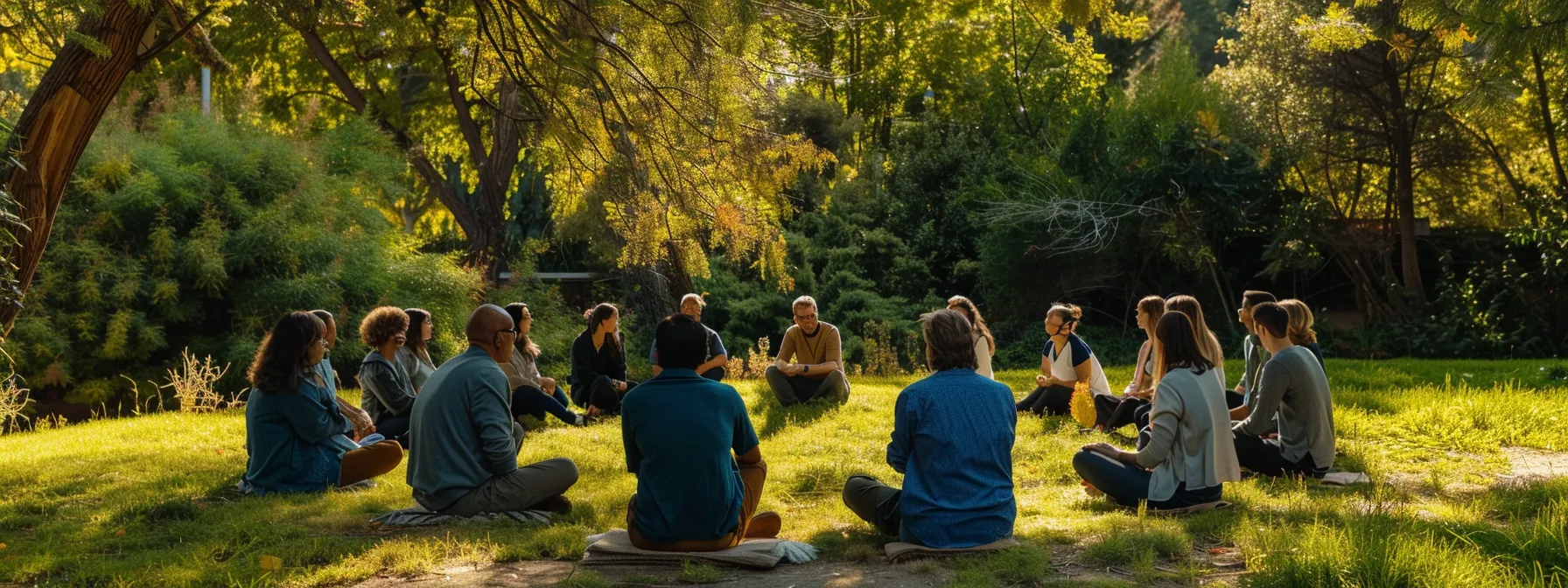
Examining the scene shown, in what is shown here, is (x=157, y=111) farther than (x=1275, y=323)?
Yes

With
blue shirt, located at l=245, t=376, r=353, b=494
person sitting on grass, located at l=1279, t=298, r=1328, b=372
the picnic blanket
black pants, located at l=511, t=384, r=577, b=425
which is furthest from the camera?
person sitting on grass, located at l=1279, t=298, r=1328, b=372

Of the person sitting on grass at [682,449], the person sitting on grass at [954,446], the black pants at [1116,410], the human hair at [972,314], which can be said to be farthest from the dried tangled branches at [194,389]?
the person sitting on grass at [954,446]

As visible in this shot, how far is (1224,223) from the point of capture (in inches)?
852

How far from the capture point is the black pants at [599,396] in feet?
38.4

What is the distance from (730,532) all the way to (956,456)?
112 centimetres

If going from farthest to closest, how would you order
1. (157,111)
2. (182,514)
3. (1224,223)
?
1. (1224,223)
2. (157,111)
3. (182,514)

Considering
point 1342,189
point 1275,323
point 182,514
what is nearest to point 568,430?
point 182,514

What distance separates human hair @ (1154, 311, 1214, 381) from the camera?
6844 millimetres

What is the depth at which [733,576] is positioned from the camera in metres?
5.71

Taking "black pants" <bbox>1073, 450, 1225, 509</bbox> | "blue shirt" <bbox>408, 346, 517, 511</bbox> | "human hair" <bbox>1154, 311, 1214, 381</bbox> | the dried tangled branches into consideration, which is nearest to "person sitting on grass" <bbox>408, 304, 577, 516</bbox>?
"blue shirt" <bbox>408, 346, 517, 511</bbox>

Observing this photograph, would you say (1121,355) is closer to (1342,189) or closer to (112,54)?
(1342,189)

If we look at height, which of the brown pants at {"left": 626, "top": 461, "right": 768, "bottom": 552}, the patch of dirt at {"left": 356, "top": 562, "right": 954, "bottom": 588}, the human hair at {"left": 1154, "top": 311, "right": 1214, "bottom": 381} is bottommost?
the patch of dirt at {"left": 356, "top": 562, "right": 954, "bottom": 588}

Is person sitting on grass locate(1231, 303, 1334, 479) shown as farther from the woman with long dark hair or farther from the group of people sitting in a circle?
the woman with long dark hair

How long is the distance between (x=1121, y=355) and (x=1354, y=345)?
12.2 feet
